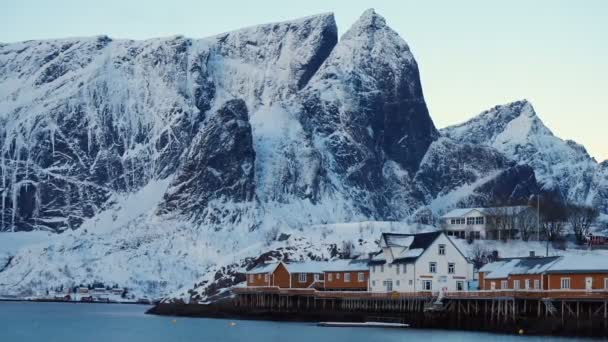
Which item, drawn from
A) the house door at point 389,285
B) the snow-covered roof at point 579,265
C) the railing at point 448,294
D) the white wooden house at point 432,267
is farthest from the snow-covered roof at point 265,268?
the snow-covered roof at point 579,265

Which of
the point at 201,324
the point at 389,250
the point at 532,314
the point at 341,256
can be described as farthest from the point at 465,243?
the point at 532,314

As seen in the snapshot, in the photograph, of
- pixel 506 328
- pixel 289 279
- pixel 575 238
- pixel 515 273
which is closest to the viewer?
pixel 506 328

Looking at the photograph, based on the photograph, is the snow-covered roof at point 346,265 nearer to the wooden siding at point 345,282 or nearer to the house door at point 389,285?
the wooden siding at point 345,282

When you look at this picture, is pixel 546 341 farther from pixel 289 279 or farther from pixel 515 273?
pixel 289 279

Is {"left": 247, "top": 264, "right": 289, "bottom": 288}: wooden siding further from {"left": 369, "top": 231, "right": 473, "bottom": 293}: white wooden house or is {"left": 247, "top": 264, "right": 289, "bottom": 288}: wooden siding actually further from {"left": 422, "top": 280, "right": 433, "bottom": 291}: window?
{"left": 422, "top": 280, "right": 433, "bottom": 291}: window

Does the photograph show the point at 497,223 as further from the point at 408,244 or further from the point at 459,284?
the point at 459,284

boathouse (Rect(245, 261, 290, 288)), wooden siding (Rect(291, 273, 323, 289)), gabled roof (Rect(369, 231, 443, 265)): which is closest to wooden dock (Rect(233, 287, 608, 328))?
boathouse (Rect(245, 261, 290, 288))

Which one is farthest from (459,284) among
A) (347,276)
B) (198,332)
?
(198,332)
